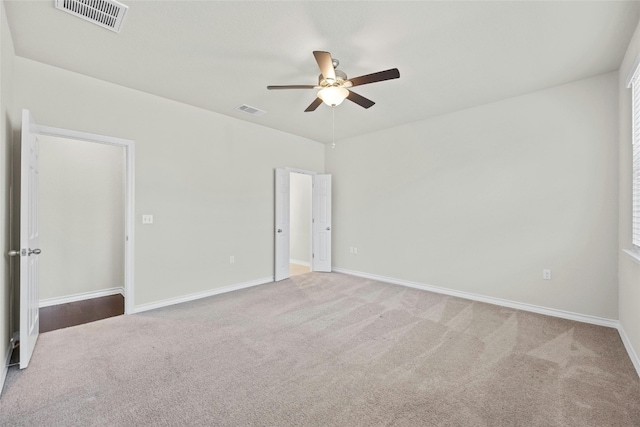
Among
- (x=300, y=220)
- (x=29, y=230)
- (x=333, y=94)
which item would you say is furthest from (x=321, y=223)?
(x=29, y=230)

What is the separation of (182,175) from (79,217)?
5.51 feet

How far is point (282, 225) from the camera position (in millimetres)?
5230

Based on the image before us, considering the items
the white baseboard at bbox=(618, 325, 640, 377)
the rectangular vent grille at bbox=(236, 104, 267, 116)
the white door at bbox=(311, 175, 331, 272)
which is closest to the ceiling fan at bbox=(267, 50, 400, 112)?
the rectangular vent grille at bbox=(236, 104, 267, 116)

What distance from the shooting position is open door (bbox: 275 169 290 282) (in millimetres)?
5109

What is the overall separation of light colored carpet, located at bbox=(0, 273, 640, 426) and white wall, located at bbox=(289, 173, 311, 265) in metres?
3.15

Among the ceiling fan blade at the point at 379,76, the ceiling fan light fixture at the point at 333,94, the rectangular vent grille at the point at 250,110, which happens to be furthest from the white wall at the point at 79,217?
the ceiling fan blade at the point at 379,76

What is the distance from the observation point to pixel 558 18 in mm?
2232

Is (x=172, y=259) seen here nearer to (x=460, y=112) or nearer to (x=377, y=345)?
(x=377, y=345)

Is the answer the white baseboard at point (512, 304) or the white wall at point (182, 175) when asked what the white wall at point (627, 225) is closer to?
the white baseboard at point (512, 304)

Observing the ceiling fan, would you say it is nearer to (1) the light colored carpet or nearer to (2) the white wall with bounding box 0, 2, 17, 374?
(2) the white wall with bounding box 0, 2, 17, 374

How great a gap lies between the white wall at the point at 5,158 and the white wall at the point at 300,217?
476 centimetres

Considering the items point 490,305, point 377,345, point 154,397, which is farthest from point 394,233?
point 154,397

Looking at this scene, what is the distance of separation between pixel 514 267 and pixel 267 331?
10.6 feet

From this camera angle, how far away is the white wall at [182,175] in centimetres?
310
